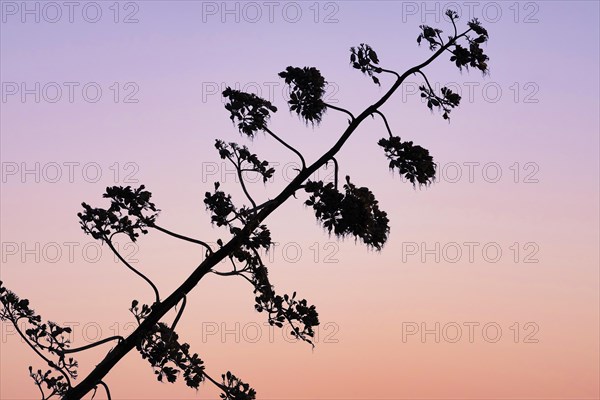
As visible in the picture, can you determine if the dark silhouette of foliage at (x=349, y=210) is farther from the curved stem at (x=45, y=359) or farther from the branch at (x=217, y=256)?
the curved stem at (x=45, y=359)

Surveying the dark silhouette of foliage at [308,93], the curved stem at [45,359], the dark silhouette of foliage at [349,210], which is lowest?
the curved stem at [45,359]

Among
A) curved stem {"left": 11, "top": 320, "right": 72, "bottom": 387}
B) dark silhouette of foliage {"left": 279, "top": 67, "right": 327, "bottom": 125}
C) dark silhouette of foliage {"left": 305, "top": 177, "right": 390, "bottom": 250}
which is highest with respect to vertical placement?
dark silhouette of foliage {"left": 279, "top": 67, "right": 327, "bottom": 125}

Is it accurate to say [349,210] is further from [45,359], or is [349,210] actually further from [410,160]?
[45,359]

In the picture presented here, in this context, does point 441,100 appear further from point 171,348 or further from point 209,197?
point 171,348

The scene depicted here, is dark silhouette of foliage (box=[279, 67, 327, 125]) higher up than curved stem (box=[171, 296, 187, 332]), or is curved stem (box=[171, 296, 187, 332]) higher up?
dark silhouette of foliage (box=[279, 67, 327, 125])

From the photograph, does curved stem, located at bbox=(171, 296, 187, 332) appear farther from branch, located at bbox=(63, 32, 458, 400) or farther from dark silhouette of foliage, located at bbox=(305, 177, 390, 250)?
dark silhouette of foliage, located at bbox=(305, 177, 390, 250)

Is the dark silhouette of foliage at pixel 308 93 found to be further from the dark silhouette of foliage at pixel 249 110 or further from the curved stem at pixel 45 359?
the curved stem at pixel 45 359

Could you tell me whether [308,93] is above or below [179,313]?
above

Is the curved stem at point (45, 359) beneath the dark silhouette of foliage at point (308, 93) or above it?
beneath

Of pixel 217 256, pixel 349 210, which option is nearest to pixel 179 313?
pixel 217 256

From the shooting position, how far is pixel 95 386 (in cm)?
1241

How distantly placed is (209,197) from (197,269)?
97 cm

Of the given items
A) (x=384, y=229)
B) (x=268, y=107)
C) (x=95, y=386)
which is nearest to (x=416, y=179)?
(x=384, y=229)

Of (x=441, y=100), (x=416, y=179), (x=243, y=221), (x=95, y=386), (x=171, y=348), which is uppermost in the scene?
(x=441, y=100)
